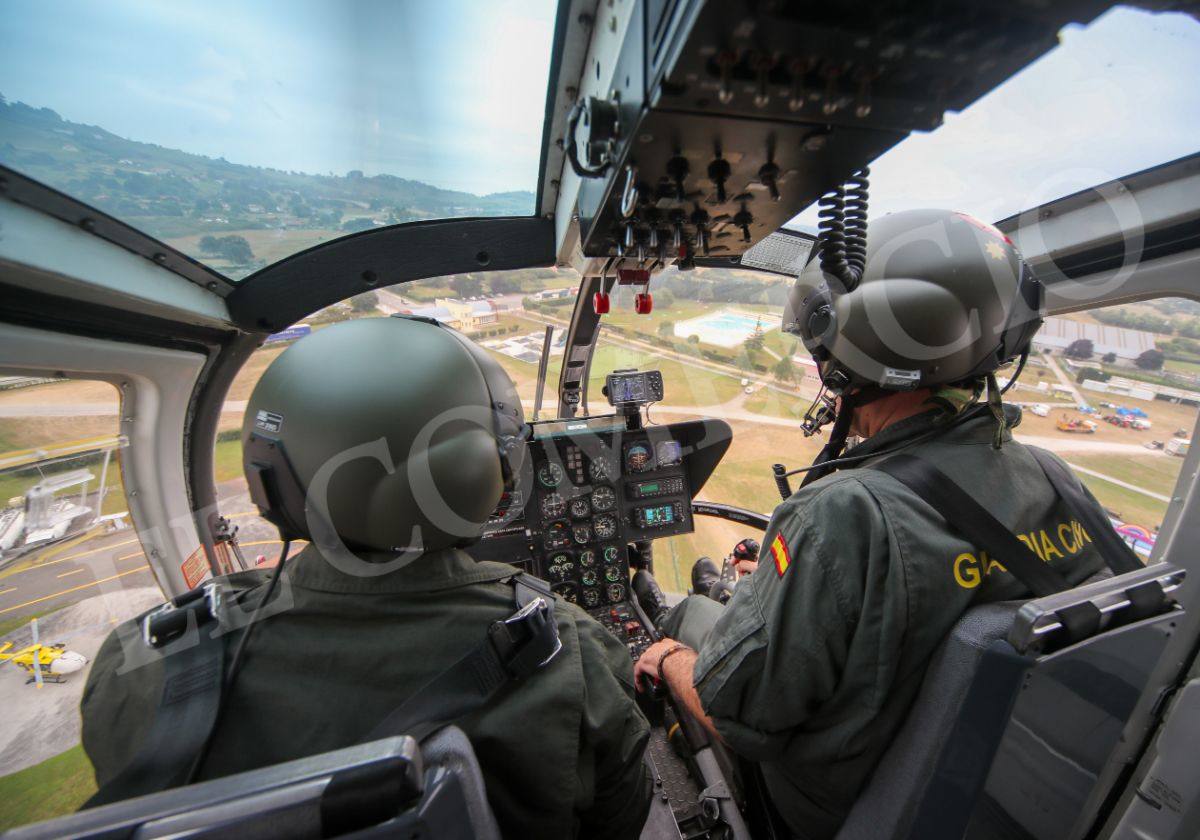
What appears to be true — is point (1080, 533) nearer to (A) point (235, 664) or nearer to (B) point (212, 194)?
(A) point (235, 664)

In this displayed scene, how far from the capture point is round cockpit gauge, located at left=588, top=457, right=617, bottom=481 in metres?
2.72

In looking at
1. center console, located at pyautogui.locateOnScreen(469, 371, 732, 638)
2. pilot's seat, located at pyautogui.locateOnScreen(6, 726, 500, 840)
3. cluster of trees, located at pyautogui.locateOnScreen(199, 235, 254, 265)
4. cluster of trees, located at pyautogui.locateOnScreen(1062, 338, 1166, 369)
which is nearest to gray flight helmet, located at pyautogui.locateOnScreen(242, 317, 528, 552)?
pilot's seat, located at pyautogui.locateOnScreen(6, 726, 500, 840)

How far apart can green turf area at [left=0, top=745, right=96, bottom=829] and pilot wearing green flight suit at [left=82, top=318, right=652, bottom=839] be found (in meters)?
1.48

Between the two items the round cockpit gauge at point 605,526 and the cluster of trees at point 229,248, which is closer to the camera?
the cluster of trees at point 229,248

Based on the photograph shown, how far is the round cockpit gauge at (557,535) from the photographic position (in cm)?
265

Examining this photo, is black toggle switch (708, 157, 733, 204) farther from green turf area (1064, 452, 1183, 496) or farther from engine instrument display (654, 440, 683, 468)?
engine instrument display (654, 440, 683, 468)

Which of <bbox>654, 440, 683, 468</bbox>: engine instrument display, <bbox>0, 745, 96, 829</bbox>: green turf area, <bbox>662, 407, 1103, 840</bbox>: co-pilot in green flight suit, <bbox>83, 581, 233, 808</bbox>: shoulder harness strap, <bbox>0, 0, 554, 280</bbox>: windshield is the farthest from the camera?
<bbox>654, 440, 683, 468</bbox>: engine instrument display

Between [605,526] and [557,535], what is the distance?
27 cm

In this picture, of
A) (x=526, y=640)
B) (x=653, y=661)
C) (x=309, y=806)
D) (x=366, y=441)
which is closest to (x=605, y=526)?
(x=653, y=661)

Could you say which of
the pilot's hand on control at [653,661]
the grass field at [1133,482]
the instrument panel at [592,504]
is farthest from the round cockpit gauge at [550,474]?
the grass field at [1133,482]

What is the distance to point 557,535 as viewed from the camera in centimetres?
268

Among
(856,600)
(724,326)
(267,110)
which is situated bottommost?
(856,600)

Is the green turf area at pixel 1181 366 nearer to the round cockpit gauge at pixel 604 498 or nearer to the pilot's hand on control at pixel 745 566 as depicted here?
the pilot's hand on control at pixel 745 566

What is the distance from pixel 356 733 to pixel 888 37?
118 centimetres
